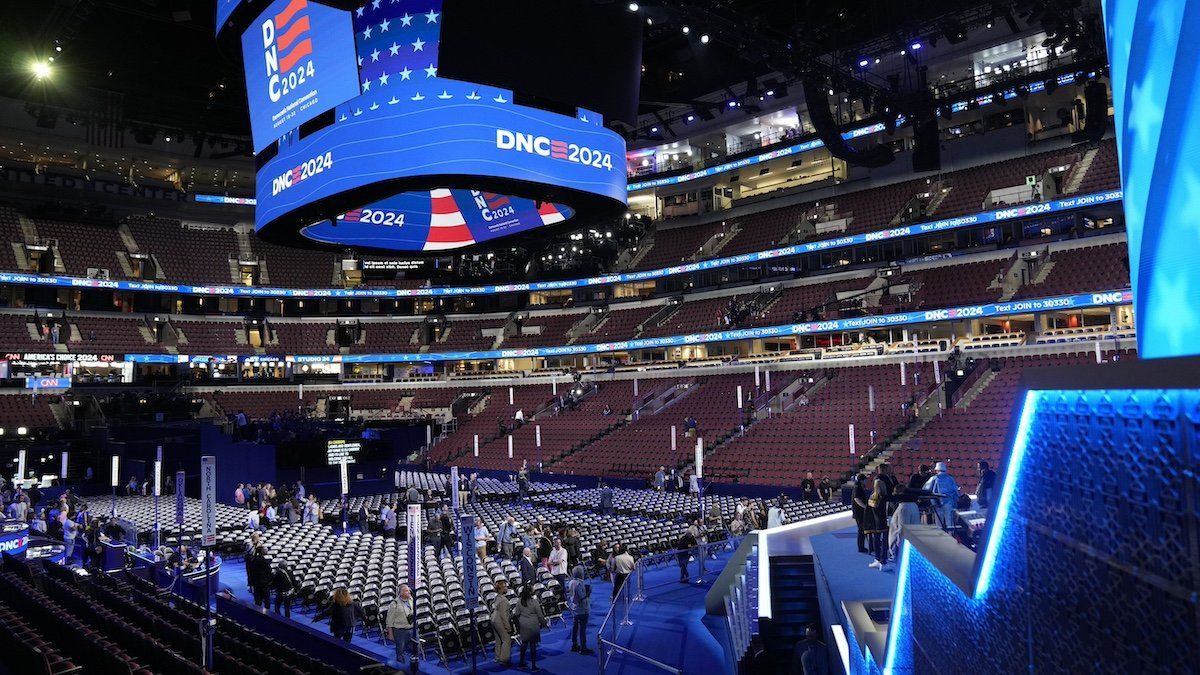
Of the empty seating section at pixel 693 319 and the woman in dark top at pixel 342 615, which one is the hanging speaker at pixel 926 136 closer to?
the empty seating section at pixel 693 319

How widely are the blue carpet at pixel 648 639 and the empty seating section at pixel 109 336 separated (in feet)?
109

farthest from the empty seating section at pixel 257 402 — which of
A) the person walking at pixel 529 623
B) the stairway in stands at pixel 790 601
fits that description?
the stairway in stands at pixel 790 601

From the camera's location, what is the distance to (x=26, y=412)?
38.8 metres

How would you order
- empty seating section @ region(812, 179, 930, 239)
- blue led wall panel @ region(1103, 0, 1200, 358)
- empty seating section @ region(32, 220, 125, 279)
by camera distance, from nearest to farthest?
blue led wall panel @ region(1103, 0, 1200, 358) < empty seating section @ region(812, 179, 930, 239) < empty seating section @ region(32, 220, 125, 279)

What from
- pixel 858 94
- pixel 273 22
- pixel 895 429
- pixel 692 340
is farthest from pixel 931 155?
pixel 273 22

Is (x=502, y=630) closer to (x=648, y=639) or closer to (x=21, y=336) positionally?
(x=648, y=639)

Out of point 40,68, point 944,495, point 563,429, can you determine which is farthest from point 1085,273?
point 40,68

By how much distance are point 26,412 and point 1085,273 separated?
50.1m

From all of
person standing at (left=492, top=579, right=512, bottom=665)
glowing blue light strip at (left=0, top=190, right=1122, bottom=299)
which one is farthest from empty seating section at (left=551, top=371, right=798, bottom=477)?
person standing at (left=492, top=579, right=512, bottom=665)

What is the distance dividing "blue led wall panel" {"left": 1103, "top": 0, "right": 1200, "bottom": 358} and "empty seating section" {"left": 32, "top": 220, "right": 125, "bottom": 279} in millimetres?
52959

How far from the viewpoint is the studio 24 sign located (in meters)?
12.4

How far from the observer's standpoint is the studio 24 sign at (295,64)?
12.4 m

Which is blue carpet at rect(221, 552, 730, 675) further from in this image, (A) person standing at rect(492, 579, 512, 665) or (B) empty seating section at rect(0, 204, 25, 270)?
(B) empty seating section at rect(0, 204, 25, 270)

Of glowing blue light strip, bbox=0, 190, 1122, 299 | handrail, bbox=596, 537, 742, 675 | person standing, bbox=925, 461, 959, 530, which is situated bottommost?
handrail, bbox=596, 537, 742, 675
